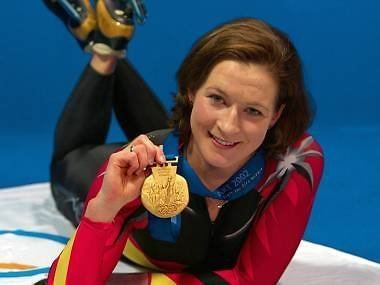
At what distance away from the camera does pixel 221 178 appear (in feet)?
3.84

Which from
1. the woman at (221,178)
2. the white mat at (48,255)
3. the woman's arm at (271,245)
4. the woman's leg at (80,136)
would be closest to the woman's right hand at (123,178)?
the woman at (221,178)

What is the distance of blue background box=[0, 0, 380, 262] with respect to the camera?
255 centimetres

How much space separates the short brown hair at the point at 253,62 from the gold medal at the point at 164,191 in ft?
0.59

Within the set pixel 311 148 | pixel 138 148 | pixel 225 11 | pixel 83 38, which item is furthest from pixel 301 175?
pixel 225 11

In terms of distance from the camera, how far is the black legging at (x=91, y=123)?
162 cm

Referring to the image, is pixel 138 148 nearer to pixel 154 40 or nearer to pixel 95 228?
pixel 95 228

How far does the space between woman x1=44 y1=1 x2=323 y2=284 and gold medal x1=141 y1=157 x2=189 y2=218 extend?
0.02 m

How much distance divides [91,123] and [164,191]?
2.48ft

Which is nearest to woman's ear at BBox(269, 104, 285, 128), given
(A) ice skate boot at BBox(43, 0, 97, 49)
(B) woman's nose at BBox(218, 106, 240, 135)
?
(B) woman's nose at BBox(218, 106, 240, 135)

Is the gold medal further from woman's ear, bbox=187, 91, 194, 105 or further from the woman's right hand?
woman's ear, bbox=187, 91, 194, 105

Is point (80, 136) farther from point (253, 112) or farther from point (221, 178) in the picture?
point (253, 112)

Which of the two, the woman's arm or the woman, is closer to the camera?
the woman

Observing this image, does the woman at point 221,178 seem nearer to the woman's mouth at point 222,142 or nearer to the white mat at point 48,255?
the woman's mouth at point 222,142

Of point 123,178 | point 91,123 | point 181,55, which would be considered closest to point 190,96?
point 123,178
